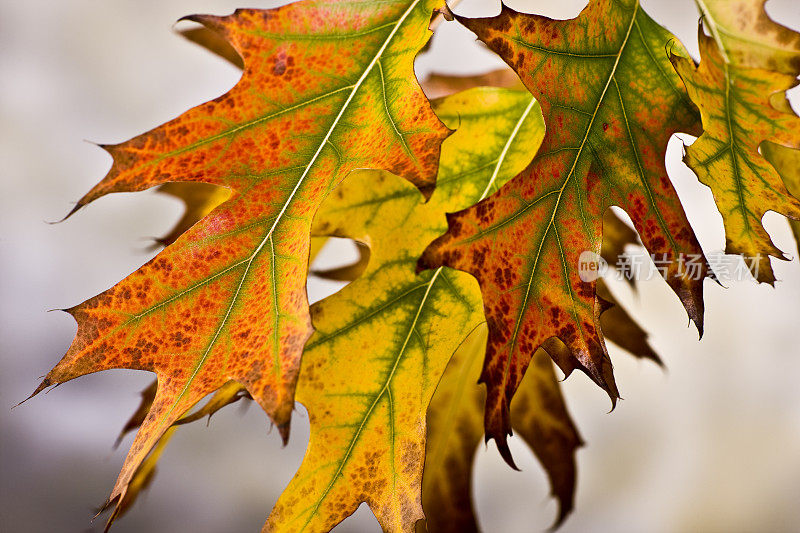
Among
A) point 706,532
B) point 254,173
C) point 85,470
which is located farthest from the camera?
point 706,532

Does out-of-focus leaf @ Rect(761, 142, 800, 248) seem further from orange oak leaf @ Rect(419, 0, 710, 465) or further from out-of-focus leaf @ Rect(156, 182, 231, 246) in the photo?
out-of-focus leaf @ Rect(156, 182, 231, 246)

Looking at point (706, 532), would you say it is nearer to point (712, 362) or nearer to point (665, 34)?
point (712, 362)

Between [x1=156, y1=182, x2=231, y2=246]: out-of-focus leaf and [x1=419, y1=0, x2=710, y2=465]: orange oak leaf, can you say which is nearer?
[x1=419, y1=0, x2=710, y2=465]: orange oak leaf

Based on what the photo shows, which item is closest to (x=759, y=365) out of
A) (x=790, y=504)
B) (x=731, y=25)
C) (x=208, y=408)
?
(x=790, y=504)

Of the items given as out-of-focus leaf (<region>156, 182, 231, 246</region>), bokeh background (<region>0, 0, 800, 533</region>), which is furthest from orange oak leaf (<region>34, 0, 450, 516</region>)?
bokeh background (<region>0, 0, 800, 533</region>)

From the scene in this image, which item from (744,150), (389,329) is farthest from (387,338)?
(744,150)

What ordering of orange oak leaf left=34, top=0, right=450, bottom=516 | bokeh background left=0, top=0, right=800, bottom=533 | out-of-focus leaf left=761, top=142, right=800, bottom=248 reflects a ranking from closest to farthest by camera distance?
orange oak leaf left=34, top=0, right=450, bottom=516
out-of-focus leaf left=761, top=142, right=800, bottom=248
bokeh background left=0, top=0, right=800, bottom=533
